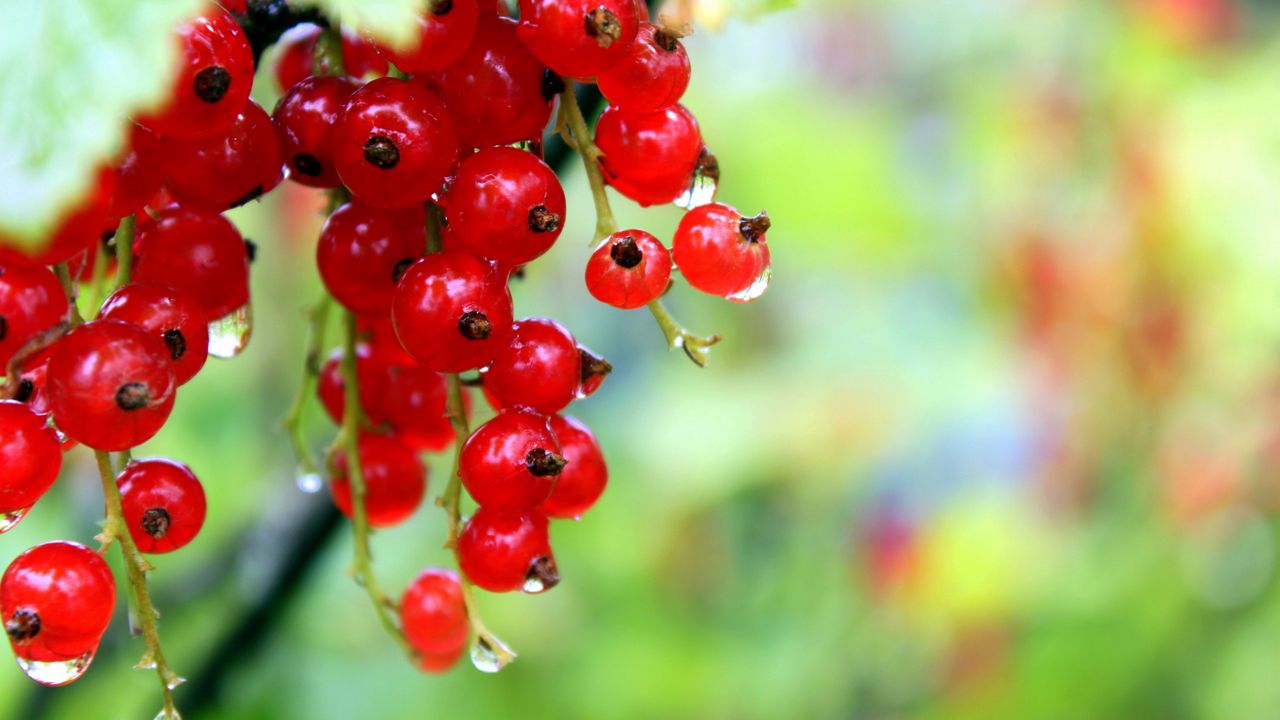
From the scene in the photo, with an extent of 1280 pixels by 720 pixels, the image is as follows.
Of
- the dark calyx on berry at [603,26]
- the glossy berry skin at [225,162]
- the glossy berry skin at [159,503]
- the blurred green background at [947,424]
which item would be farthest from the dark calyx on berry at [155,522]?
the blurred green background at [947,424]

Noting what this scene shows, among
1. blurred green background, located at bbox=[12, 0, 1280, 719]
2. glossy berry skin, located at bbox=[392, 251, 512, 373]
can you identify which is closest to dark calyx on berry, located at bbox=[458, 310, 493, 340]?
glossy berry skin, located at bbox=[392, 251, 512, 373]

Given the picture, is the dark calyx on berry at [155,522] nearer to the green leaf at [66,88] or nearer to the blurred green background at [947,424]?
the green leaf at [66,88]

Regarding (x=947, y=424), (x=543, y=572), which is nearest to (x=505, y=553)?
(x=543, y=572)

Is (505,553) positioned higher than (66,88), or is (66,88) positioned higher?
(66,88)

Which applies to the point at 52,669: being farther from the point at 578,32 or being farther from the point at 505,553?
the point at 578,32

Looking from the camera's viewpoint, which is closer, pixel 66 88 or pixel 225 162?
pixel 66 88

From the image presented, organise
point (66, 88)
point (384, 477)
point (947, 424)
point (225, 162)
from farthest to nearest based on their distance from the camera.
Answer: point (947, 424), point (384, 477), point (225, 162), point (66, 88)
